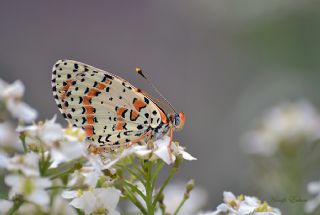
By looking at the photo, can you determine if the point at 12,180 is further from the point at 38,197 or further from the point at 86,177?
the point at 86,177

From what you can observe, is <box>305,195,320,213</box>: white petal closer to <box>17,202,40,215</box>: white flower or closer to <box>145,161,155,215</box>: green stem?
<box>145,161,155,215</box>: green stem

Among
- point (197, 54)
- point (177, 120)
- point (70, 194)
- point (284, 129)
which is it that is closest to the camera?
point (70, 194)

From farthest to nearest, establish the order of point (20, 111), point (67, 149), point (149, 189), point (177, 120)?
point (177, 120) → point (20, 111) → point (149, 189) → point (67, 149)

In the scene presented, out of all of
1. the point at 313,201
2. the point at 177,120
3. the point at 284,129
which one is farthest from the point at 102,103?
the point at 284,129

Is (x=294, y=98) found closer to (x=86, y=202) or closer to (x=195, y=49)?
(x=86, y=202)

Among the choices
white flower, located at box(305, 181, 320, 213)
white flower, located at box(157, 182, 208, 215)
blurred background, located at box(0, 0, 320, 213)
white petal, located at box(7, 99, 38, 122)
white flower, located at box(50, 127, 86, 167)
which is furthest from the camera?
blurred background, located at box(0, 0, 320, 213)

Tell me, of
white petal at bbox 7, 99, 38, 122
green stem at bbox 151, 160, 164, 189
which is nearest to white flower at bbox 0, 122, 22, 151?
white petal at bbox 7, 99, 38, 122
